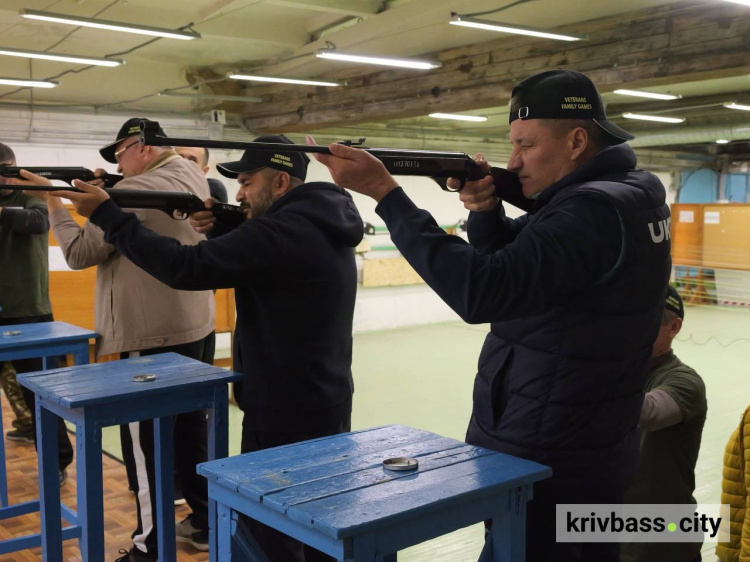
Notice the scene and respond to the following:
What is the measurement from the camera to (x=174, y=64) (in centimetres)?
882

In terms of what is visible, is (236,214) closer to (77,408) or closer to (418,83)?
(77,408)

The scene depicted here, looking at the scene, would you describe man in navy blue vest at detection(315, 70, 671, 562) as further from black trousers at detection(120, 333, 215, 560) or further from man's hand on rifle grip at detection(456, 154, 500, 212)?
black trousers at detection(120, 333, 215, 560)

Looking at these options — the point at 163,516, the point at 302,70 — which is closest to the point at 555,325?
the point at 163,516

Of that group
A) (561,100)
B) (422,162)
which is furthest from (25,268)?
(561,100)

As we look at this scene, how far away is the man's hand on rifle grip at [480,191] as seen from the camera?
6.04ft

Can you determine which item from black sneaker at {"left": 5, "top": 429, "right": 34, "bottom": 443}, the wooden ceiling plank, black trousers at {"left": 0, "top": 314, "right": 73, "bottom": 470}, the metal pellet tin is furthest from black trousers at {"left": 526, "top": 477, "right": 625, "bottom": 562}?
the wooden ceiling plank

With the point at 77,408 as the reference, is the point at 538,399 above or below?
above

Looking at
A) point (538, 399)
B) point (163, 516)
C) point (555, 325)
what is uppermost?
point (555, 325)

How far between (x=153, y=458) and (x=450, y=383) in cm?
432

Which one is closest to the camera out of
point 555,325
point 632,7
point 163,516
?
point 555,325

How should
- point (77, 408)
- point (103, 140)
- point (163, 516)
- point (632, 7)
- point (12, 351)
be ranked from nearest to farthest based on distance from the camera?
point (77, 408)
point (163, 516)
point (12, 351)
point (632, 7)
point (103, 140)

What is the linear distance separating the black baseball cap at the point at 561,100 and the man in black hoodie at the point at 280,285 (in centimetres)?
81

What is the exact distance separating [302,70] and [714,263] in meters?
8.02

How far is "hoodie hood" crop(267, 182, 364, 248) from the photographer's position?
2287 mm
